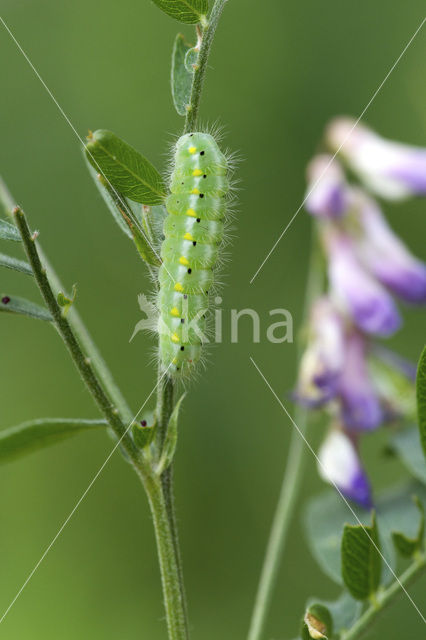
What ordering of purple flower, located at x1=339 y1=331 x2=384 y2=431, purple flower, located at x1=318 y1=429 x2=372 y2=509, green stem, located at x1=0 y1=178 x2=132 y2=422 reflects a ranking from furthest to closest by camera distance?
1. purple flower, located at x1=339 y1=331 x2=384 y2=431
2. purple flower, located at x1=318 y1=429 x2=372 y2=509
3. green stem, located at x1=0 y1=178 x2=132 y2=422

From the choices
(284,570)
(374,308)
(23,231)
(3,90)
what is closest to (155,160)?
(3,90)

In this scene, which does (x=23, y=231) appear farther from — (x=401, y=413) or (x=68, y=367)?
(x=68, y=367)

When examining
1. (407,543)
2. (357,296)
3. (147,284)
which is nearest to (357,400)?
(357,296)

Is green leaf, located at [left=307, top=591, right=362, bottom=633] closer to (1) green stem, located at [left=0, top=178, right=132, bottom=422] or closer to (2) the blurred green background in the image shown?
(1) green stem, located at [left=0, top=178, right=132, bottom=422]

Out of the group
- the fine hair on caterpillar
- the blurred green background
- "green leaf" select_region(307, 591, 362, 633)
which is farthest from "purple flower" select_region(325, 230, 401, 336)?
the blurred green background

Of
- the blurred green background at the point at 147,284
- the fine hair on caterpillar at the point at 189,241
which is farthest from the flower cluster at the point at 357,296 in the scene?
the blurred green background at the point at 147,284
